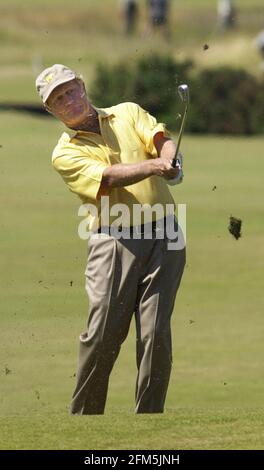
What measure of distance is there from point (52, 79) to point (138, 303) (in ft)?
4.03

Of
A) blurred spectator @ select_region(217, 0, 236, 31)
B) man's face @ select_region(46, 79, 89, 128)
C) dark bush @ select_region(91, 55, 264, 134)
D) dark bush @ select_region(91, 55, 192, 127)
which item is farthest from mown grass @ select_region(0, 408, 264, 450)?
blurred spectator @ select_region(217, 0, 236, 31)

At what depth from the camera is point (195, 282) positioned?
54.2 feet

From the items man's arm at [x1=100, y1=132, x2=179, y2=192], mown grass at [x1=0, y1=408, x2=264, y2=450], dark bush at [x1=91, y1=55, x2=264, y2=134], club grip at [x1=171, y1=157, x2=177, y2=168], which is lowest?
dark bush at [x1=91, y1=55, x2=264, y2=134]

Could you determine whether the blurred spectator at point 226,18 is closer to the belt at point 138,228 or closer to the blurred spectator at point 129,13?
the blurred spectator at point 129,13

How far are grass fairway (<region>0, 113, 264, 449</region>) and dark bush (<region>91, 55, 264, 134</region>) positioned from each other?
416cm

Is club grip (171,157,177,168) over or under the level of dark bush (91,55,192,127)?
over

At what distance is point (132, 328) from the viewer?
45.0 feet

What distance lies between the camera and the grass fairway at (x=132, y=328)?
7.43m

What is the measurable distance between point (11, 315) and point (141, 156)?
5213mm

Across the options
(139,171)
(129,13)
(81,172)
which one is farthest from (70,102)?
(129,13)

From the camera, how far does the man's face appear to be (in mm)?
8109

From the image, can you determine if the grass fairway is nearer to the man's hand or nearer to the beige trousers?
the beige trousers
